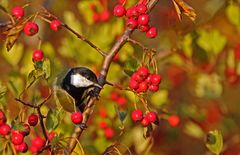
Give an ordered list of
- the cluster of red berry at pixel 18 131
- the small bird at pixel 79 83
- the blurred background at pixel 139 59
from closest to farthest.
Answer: the cluster of red berry at pixel 18 131 < the small bird at pixel 79 83 < the blurred background at pixel 139 59

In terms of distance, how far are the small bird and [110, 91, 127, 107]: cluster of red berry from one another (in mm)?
317

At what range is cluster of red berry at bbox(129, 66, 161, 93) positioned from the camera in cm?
260

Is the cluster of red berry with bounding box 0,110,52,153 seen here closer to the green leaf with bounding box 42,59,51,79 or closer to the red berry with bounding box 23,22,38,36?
the green leaf with bounding box 42,59,51,79

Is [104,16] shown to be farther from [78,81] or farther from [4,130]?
[4,130]

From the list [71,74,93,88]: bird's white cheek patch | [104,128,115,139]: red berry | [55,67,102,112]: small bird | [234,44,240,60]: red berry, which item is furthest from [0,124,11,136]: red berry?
[234,44,240,60]: red berry

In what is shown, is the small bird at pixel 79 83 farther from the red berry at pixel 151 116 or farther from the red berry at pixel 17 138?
the red berry at pixel 17 138

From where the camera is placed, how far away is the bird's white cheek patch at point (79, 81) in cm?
317

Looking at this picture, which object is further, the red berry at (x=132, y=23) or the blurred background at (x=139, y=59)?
the blurred background at (x=139, y=59)

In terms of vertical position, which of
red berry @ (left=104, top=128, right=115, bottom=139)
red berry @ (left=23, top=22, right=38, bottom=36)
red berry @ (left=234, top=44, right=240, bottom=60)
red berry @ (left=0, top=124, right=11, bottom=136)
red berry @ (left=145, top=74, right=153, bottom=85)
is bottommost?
red berry @ (left=104, top=128, right=115, bottom=139)

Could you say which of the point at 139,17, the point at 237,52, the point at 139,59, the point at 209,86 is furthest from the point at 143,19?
the point at 237,52

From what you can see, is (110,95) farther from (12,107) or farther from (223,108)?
(223,108)

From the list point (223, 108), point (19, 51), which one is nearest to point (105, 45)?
point (19, 51)

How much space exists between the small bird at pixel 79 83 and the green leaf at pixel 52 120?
0.31 meters

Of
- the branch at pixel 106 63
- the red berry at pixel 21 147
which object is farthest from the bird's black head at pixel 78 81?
the red berry at pixel 21 147
